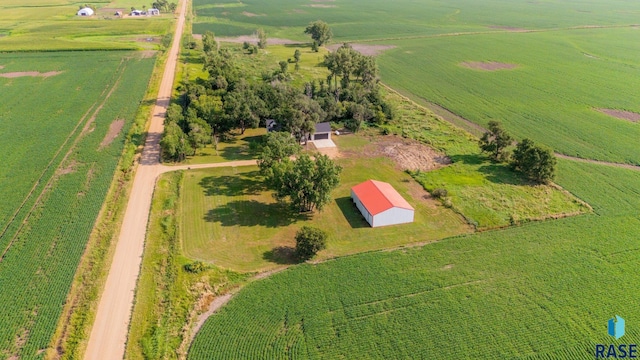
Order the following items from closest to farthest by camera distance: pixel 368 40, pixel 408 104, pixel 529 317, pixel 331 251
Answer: pixel 529 317
pixel 331 251
pixel 408 104
pixel 368 40

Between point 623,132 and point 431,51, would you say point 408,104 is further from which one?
point 431,51

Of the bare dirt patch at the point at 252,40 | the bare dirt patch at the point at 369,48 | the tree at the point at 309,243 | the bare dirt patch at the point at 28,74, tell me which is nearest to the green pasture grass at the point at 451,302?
the tree at the point at 309,243

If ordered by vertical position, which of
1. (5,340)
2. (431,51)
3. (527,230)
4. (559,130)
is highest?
(431,51)

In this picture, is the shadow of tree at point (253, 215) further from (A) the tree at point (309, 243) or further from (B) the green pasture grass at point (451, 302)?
(B) the green pasture grass at point (451, 302)

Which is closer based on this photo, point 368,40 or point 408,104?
point 408,104

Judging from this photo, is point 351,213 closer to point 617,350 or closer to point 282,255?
point 282,255

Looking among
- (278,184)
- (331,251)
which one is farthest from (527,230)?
(278,184)

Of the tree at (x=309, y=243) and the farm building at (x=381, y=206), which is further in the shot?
the farm building at (x=381, y=206)

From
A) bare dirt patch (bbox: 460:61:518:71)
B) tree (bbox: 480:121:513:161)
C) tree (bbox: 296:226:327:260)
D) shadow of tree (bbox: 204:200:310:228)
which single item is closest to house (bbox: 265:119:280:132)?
shadow of tree (bbox: 204:200:310:228)

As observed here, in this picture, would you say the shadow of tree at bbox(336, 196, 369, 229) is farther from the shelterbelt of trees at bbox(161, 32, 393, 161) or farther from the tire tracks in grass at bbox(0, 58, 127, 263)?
the tire tracks in grass at bbox(0, 58, 127, 263)
